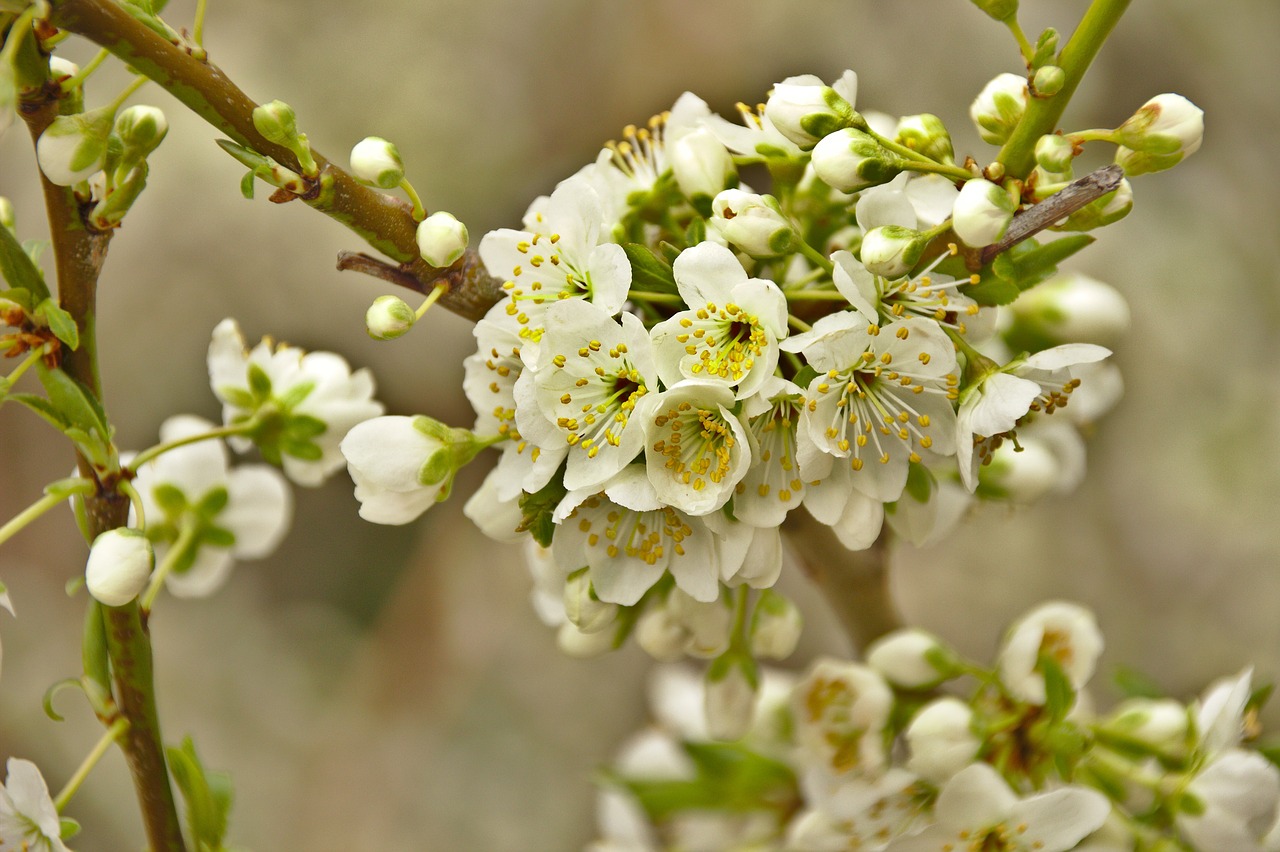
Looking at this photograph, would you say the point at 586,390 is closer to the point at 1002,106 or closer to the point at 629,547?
the point at 629,547

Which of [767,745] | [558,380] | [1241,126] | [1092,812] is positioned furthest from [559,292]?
[1241,126]

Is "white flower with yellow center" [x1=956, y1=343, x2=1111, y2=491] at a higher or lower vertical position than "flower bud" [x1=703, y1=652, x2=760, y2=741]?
higher

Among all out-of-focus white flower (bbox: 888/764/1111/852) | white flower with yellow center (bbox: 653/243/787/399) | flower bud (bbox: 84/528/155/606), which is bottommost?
out-of-focus white flower (bbox: 888/764/1111/852)

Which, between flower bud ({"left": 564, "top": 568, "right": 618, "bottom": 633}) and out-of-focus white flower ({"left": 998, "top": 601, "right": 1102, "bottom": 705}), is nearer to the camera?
flower bud ({"left": 564, "top": 568, "right": 618, "bottom": 633})

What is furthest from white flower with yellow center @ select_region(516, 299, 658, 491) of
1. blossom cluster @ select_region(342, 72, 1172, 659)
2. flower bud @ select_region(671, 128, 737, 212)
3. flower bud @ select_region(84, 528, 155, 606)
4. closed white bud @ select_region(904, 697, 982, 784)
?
closed white bud @ select_region(904, 697, 982, 784)

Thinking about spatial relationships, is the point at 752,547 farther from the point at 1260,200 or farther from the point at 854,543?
the point at 1260,200

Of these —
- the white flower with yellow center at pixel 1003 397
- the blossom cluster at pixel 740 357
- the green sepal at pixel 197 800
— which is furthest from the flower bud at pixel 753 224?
the green sepal at pixel 197 800

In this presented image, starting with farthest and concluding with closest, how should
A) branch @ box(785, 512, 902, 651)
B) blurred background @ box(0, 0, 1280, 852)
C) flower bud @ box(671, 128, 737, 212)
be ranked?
blurred background @ box(0, 0, 1280, 852)
branch @ box(785, 512, 902, 651)
flower bud @ box(671, 128, 737, 212)

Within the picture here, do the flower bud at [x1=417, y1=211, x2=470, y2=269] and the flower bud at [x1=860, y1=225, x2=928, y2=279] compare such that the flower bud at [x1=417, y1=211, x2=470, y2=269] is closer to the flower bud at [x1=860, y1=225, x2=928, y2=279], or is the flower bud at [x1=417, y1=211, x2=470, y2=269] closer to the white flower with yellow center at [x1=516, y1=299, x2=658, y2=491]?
the white flower with yellow center at [x1=516, y1=299, x2=658, y2=491]
